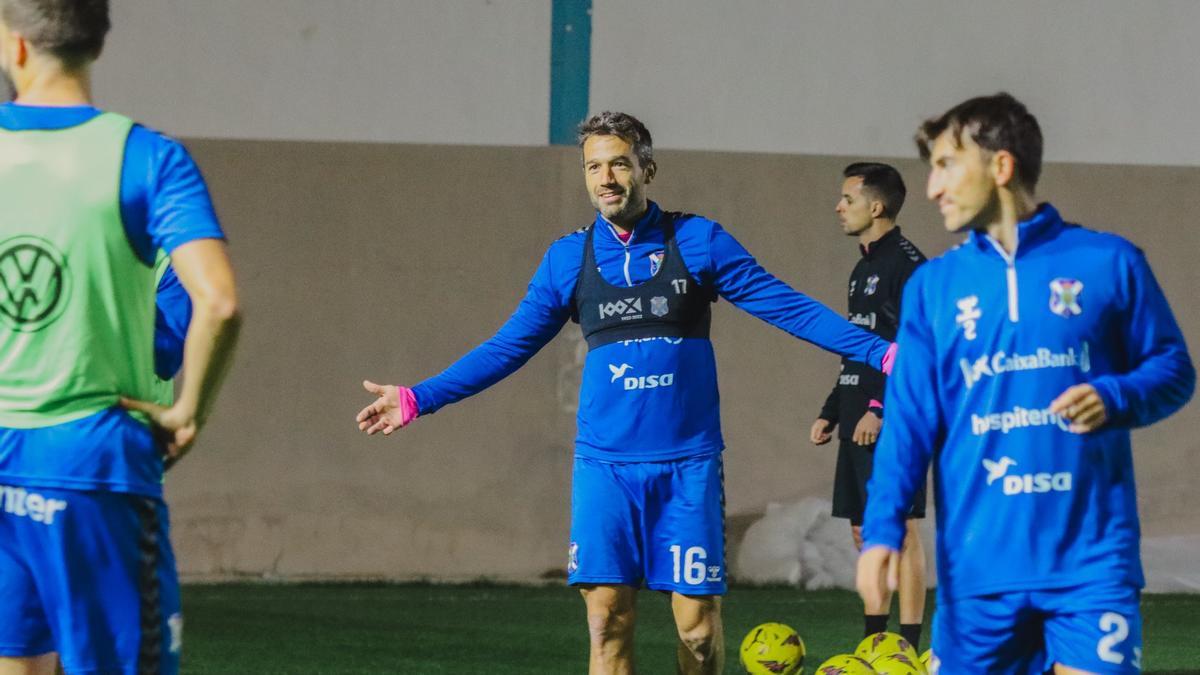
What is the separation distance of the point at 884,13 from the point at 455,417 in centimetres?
393

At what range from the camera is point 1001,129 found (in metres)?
3.39

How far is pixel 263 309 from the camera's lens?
10.7 metres

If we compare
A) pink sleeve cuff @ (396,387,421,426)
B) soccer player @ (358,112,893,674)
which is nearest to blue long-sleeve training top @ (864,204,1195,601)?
soccer player @ (358,112,893,674)

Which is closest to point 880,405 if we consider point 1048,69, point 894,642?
point 894,642

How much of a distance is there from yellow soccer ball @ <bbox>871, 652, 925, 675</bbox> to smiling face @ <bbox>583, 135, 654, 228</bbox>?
1896mm

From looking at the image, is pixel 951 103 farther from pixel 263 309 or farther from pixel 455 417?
pixel 263 309

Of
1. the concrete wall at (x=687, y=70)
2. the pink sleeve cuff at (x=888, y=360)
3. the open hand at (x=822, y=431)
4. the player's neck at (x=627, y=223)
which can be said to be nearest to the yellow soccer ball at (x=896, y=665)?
the pink sleeve cuff at (x=888, y=360)

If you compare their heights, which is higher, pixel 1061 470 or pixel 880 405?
pixel 880 405

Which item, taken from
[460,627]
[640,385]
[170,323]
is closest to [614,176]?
[640,385]

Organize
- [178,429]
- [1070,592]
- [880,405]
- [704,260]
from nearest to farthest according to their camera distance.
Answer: [178,429] → [1070,592] → [704,260] → [880,405]

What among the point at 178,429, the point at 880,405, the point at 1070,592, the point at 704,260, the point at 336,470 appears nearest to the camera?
the point at 178,429

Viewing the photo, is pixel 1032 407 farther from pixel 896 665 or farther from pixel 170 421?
pixel 896 665

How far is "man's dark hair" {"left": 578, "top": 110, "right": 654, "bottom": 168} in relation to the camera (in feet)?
16.9

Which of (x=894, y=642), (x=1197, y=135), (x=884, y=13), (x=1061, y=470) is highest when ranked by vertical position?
(x=884, y=13)
